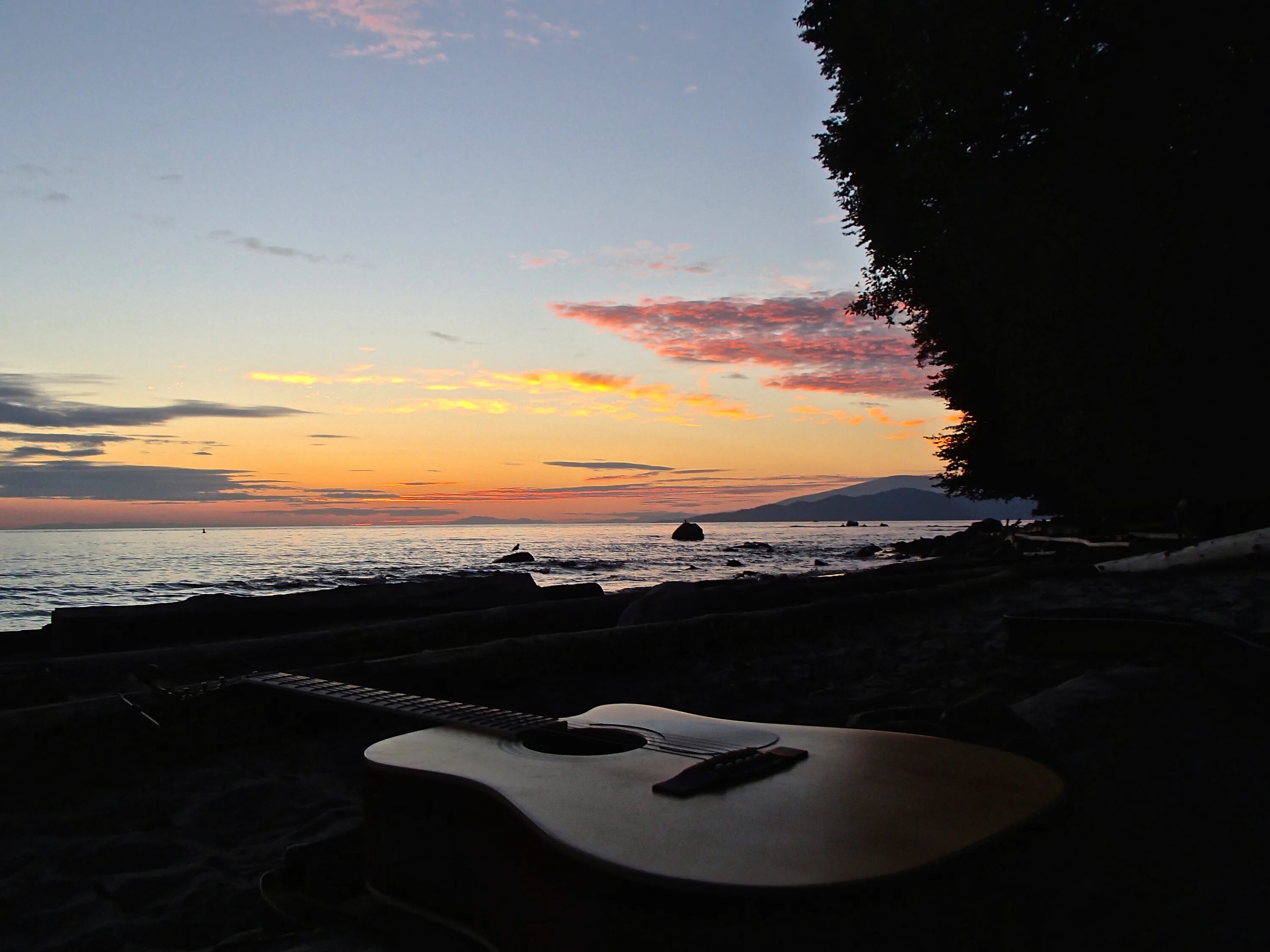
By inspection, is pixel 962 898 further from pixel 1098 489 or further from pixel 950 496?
pixel 950 496

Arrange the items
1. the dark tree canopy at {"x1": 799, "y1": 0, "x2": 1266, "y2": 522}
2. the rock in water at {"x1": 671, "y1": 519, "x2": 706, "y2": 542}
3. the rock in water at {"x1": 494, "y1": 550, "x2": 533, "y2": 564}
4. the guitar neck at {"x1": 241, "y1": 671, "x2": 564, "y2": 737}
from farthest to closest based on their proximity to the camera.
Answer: the rock in water at {"x1": 671, "y1": 519, "x2": 706, "y2": 542} < the rock in water at {"x1": 494, "y1": 550, "x2": 533, "y2": 564} < the dark tree canopy at {"x1": 799, "y1": 0, "x2": 1266, "y2": 522} < the guitar neck at {"x1": 241, "y1": 671, "x2": 564, "y2": 737}

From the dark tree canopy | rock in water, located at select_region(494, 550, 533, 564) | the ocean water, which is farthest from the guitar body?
rock in water, located at select_region(494, 550, 533, 564)

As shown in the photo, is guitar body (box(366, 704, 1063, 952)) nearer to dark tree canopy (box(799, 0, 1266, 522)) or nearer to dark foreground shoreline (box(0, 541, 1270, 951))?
dark foreground shoreline (box(0, 541, 1270, 951))

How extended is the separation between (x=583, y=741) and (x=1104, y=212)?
33.8 feet

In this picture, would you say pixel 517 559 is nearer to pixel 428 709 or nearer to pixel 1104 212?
pixel 1104 212

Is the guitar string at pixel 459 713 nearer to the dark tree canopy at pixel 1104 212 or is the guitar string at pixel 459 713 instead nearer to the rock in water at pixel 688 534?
the dark tree canopy at pixel 1104 212

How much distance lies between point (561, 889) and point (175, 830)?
5.74 ft

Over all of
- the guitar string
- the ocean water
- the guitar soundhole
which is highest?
the guitar string

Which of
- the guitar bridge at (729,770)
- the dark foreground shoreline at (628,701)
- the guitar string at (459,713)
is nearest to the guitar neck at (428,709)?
the guitar string at (459,713)

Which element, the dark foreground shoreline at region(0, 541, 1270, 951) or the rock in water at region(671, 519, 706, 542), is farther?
the rock in water at region(671, 519, 706, 542)

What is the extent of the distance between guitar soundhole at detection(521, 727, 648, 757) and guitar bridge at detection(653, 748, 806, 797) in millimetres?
374

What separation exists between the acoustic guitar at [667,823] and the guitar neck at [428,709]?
1cm

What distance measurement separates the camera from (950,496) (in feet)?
67.7

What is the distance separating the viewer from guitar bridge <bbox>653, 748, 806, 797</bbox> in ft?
5.50
